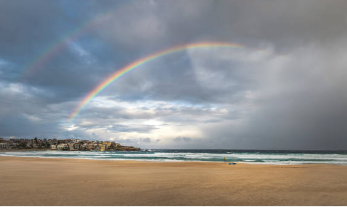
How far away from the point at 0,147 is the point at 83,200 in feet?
758

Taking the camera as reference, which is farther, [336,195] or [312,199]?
[336,195]

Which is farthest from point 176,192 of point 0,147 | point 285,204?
point 0,147

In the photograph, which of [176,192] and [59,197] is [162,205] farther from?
[59,197]

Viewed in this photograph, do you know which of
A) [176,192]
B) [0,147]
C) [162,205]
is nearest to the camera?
[162,205]

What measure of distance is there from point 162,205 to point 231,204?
295 cm

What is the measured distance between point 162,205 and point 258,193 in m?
5.60

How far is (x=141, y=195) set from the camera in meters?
11.4

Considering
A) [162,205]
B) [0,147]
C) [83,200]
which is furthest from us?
[0,147]

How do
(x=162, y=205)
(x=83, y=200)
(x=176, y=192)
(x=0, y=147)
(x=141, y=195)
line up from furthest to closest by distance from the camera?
(x=0, y=147)
(x=176, y=192)
(x=141, y=195)
(x=83, y=200)
(x=162, y=205)

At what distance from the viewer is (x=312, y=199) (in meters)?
10.9

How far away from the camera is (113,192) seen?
12078 millimetres

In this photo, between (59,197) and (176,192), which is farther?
(176,192)

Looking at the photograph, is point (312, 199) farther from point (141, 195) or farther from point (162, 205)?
point (141, 195)

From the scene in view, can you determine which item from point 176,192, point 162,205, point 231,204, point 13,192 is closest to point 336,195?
point 231,204
